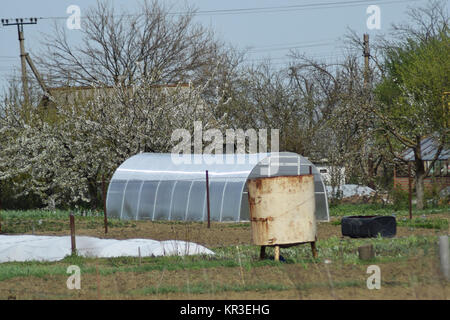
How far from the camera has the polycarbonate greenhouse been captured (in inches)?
840

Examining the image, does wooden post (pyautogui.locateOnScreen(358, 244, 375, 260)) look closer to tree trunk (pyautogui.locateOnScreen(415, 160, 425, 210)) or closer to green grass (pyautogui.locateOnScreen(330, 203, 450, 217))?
green grass (pyautogui.locateOnScreen(330, 203, 450, 217))

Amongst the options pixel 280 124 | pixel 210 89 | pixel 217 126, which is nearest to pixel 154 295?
pixel 217 126

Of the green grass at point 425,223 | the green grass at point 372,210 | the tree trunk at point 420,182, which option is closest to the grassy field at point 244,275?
the green grass at point 425,223

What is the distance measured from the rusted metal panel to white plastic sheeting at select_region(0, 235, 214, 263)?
5.06 ft

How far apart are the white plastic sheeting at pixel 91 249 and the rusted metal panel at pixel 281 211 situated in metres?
1.54

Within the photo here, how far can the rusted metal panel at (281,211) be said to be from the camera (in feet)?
35.9

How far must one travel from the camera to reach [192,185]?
2205 centimetres

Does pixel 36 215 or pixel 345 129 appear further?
pixel 345 129

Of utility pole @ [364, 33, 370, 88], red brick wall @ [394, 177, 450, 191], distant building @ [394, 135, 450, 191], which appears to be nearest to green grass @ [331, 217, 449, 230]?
red brick wall @ [394, 177, 450, 191]

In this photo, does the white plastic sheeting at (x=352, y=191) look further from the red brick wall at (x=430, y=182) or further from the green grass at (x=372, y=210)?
the green grass at (x=372, y=210)

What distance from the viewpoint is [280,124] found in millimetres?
34281

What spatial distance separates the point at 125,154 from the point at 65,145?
235 cm
